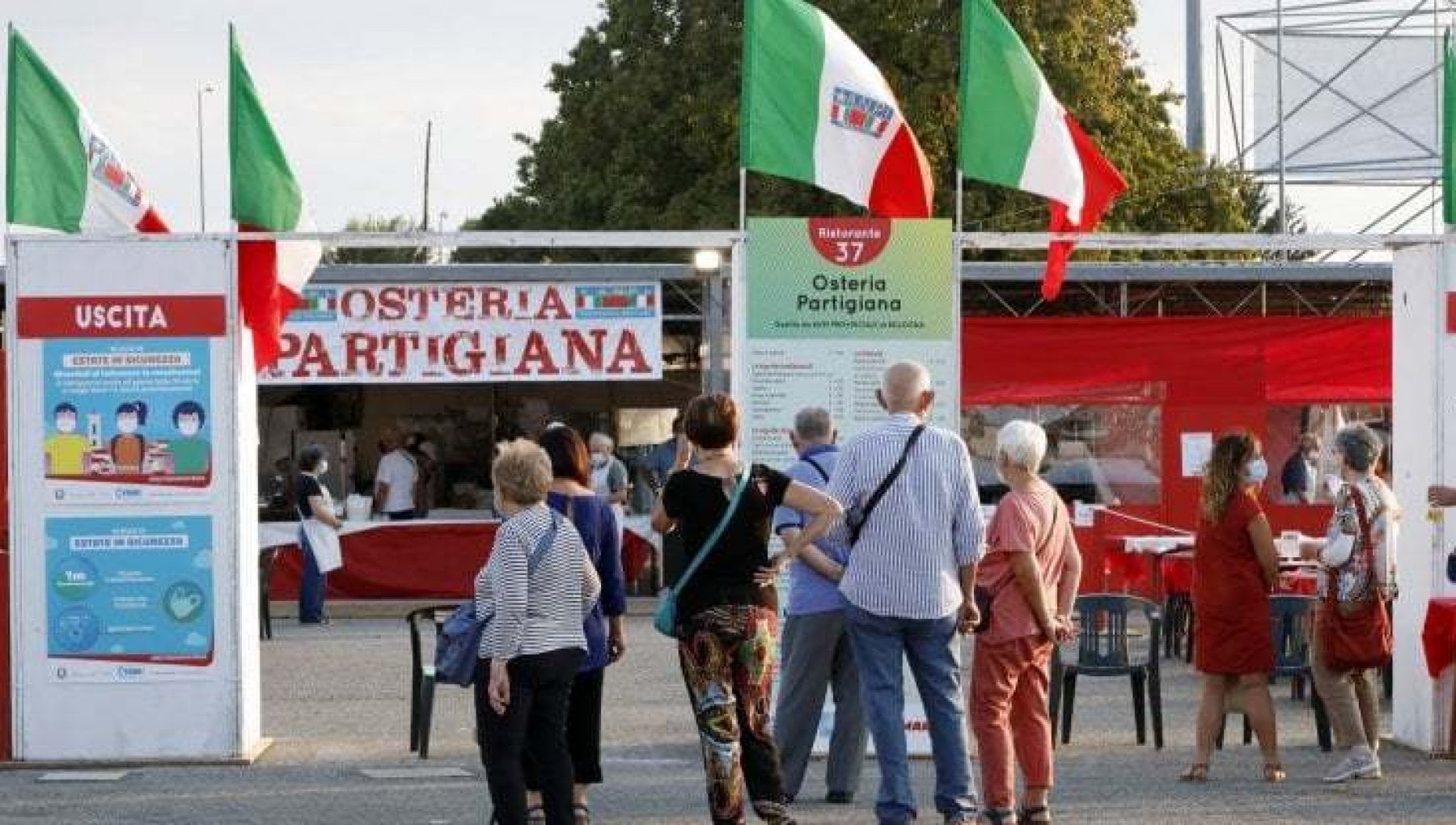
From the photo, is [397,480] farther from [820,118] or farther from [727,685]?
[727,685]

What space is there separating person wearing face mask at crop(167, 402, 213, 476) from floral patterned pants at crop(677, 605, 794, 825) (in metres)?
3.50

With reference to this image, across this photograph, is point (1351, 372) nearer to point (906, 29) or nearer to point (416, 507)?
point (416, 507)

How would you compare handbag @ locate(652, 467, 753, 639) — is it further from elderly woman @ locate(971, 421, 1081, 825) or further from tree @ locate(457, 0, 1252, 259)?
tree @ locate(457, 0, 1252, 259)

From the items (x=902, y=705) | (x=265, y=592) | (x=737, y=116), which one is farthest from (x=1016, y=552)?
(x=737, y=116)

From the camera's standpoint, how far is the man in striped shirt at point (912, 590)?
9969 millimetres

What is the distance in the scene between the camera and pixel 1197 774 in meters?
11.9

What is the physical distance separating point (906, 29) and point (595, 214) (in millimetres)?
5937

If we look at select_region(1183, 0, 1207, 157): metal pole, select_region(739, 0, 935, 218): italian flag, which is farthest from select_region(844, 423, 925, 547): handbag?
select_region(1183, 0, 1207, 157): metal pole

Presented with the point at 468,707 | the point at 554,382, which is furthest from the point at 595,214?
the point at 468,707

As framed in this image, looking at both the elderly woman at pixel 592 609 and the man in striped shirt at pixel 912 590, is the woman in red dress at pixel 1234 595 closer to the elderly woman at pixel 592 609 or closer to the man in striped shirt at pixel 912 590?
the man in striped shirt at pixel 912 590

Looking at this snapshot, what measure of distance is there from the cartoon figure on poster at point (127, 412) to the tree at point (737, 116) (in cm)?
2317

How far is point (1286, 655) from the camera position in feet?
46.4

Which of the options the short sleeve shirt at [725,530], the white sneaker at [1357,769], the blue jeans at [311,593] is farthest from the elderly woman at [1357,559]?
the blue jeans at [311,593]

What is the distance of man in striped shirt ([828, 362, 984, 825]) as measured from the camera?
32.7ft
